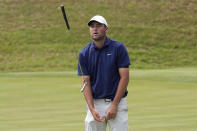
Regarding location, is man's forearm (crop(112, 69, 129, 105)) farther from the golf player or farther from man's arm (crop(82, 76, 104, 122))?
man's arm (crop(82, 76, 104, 122))

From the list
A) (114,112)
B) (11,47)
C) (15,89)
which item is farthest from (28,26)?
(114,112)

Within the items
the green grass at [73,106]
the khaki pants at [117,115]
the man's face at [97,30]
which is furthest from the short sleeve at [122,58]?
the green grass at [73,106]

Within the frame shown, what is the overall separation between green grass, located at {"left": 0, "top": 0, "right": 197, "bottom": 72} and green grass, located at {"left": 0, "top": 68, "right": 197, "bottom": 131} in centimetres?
1541

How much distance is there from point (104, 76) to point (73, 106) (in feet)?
18.8

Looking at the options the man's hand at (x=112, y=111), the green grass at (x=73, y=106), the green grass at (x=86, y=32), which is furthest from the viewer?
the green grass at (x=86, y=32)

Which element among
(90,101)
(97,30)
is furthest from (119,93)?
(97,30)

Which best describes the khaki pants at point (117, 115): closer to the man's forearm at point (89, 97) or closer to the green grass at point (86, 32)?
the man's forearm at point (89, 97)

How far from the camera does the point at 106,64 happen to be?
16.1 ft

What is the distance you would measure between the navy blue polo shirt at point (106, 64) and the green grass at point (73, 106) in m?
2.96

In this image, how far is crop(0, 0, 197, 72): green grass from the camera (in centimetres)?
3200

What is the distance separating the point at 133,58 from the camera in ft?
106

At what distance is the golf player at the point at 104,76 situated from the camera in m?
4.90

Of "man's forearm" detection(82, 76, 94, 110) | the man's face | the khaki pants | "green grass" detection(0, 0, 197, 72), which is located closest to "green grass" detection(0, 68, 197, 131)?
the khaki pants

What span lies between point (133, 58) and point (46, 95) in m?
19.9
